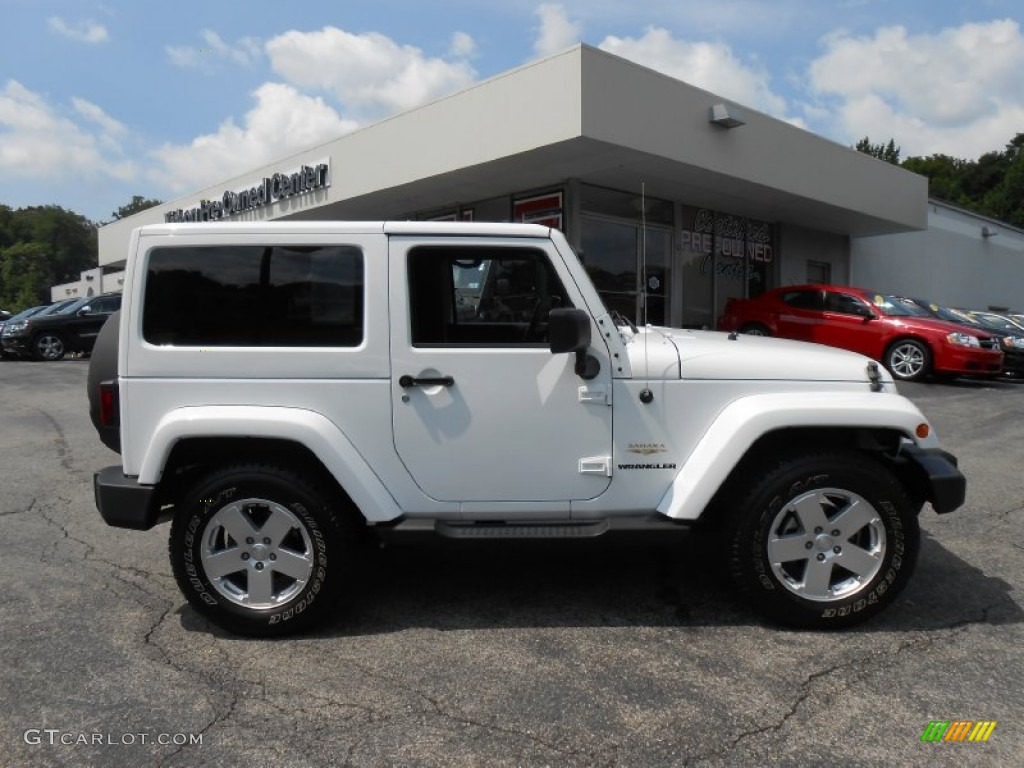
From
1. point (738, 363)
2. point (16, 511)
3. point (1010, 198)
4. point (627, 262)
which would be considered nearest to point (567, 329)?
point (738, 363)

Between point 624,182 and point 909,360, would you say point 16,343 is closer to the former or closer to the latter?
point 624,182

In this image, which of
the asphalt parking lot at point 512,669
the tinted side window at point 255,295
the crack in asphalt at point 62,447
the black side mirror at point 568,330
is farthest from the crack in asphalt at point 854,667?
the crack in asphalt at point 62,447

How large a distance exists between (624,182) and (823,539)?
481 inches

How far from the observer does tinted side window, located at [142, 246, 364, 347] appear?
11.3 ft

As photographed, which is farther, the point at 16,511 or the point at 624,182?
the point at 624,182

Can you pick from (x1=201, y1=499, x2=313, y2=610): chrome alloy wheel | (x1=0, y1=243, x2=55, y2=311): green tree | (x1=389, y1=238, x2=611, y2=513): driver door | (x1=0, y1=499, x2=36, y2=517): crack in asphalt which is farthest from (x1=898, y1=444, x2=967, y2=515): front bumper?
(x1=0, y1=243, x2=55, y2=311): green tree

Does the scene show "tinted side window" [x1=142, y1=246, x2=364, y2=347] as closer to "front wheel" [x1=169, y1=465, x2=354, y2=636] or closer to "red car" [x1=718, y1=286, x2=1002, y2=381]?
"front wheel" [x1=169, y1=465, x2=354, y2=636]

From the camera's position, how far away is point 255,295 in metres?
3.47

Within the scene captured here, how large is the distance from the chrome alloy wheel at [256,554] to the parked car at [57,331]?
1677 cm

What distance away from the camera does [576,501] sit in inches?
138

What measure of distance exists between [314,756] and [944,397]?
1099 cm

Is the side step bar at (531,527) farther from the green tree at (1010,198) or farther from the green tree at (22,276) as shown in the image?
the green tree at (22,276)

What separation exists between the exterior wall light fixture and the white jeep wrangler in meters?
10.8

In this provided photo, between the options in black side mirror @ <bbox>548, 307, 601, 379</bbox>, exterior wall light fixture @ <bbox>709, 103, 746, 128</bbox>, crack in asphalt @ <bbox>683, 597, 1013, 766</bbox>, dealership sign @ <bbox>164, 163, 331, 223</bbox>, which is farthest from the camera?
dealership sign @ <bbox>164, 163, 331, 223</bbox>
